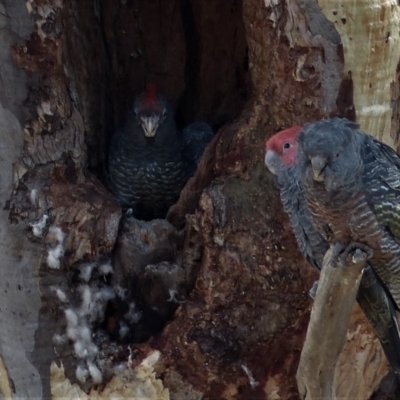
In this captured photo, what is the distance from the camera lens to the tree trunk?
2195mm

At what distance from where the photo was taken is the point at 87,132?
9.29 ft

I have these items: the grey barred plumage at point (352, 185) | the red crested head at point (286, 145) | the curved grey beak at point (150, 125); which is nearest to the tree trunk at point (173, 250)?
the red crested head at point (286, 145)

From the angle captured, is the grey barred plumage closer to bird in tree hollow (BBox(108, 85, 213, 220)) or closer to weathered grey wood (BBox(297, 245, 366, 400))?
weathered grey wood (BBox(297, 245, 366, 400))

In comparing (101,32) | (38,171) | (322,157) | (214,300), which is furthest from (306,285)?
(101,32)

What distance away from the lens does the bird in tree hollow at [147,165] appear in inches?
118

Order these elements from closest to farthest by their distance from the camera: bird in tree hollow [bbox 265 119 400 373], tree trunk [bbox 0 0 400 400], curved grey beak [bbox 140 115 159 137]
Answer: bird in tree hollow [bbox 265 119 400 373], tree trunk [bbox 0 0 400 400], curved grey beak [bbox 140 115 159 137]

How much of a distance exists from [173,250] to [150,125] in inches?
26.4

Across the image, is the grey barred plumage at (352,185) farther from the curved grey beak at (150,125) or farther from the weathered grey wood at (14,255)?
the curved grey beak at (150,125)

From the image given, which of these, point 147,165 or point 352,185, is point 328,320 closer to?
point 352,185

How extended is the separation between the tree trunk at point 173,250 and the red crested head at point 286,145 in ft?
0.61

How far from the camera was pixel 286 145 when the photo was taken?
2.04 metres

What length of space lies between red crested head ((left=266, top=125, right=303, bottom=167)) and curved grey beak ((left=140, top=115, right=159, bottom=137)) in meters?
0.95

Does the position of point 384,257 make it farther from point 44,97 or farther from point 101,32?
point 101,32

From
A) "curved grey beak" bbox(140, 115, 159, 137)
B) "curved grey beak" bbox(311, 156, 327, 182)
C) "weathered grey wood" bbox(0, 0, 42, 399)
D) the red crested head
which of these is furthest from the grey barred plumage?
"curved grey beak" bbox(140, 115, 159, 137)
